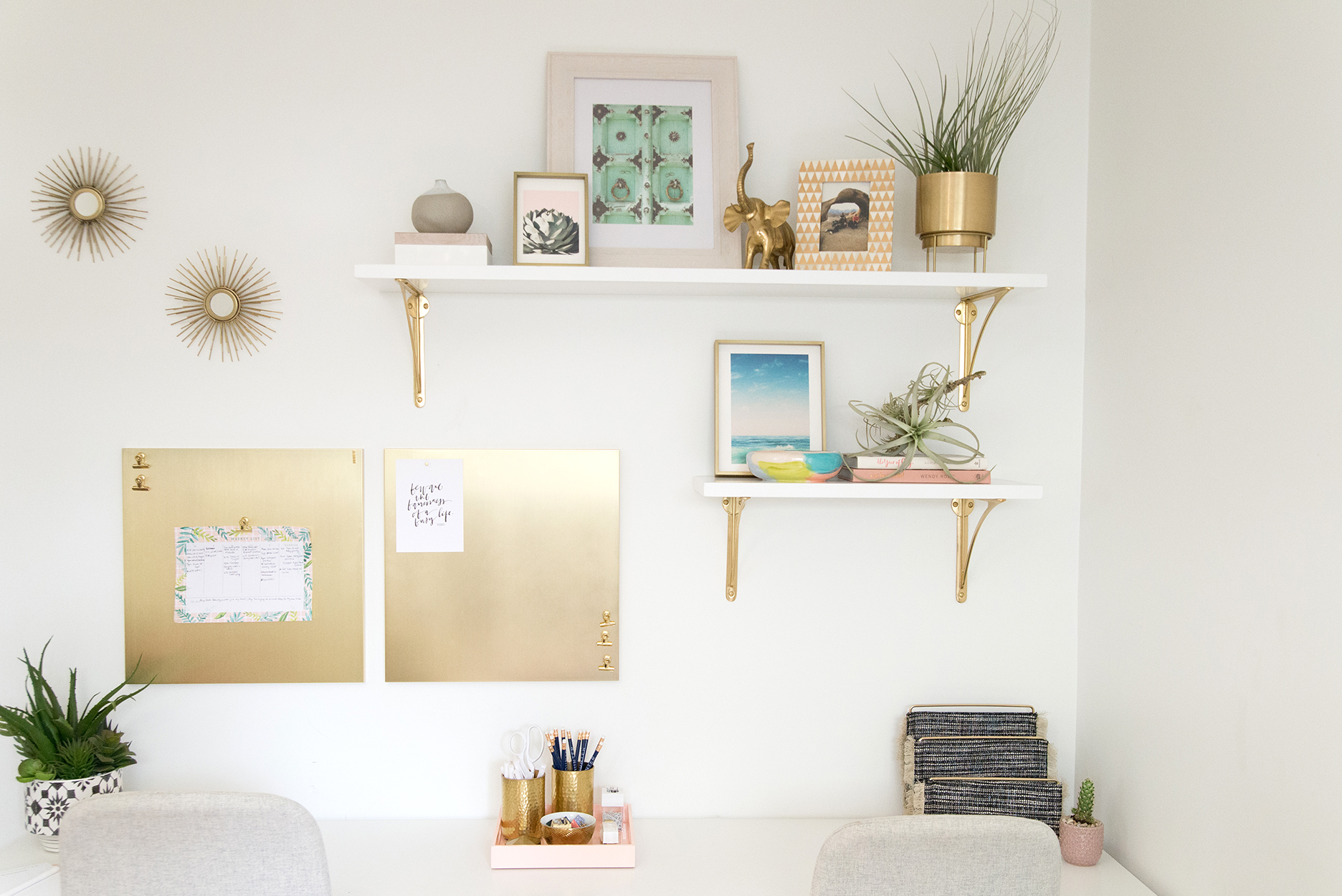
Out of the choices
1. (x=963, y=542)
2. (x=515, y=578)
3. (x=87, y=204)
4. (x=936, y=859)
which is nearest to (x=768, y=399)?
(x=963, y=542)

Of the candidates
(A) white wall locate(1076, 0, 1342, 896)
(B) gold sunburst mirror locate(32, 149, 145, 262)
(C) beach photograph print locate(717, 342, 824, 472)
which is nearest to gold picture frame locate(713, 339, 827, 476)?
(C) beach photograph print locate(717, 342, 824, 472)

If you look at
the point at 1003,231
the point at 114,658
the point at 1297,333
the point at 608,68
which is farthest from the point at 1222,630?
the point at 114,658

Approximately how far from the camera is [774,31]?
1.67m

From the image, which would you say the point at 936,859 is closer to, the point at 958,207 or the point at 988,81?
the point at 958,207

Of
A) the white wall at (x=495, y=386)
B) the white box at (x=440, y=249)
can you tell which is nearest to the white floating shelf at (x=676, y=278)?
the white box at (x=440, y=249)

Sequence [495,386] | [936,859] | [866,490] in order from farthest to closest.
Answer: [495,386]
[866,490]
[936,859]

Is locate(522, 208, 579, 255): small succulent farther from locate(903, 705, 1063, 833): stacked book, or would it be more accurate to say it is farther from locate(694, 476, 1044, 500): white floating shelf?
locate(903, 705, 1063, 833): stacked book

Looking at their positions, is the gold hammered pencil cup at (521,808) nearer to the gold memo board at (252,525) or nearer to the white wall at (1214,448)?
the gold memo board at (252,525)

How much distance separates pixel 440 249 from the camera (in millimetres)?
1477

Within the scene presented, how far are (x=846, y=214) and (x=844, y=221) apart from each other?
12 mm

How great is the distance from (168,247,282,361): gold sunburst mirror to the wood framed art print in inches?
25.5

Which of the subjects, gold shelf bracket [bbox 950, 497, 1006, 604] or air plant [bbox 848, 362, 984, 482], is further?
gold shelf bracket [bbox 950, 497, 1006, 604]

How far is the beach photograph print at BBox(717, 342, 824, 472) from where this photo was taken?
166cm

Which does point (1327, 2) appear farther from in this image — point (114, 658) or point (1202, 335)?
point (114, 658)
